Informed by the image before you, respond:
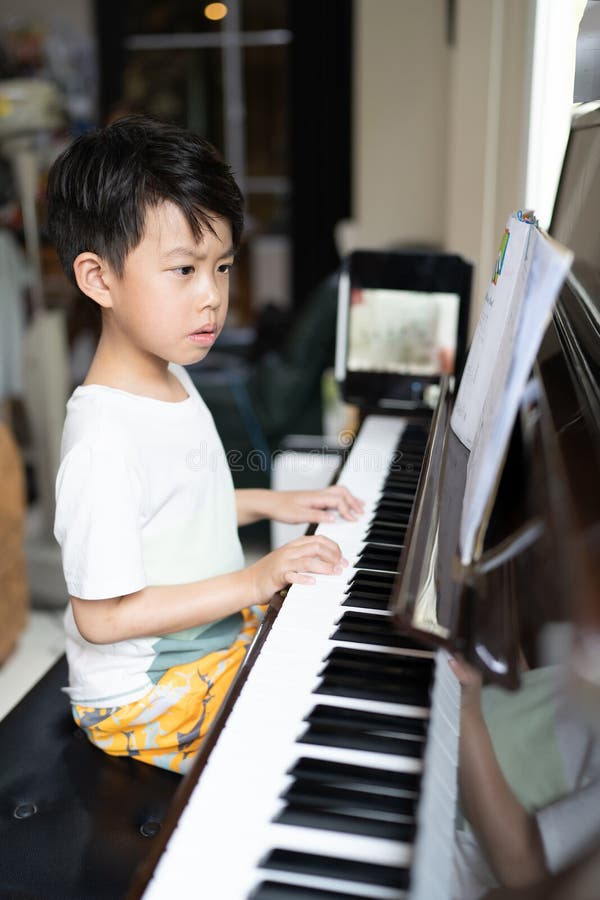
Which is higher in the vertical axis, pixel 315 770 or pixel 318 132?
pixel 318 132

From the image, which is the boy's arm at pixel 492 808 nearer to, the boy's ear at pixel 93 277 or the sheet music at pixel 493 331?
the sheet music at pixel 493 331

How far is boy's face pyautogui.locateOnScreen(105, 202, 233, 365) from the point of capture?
104 centimetres

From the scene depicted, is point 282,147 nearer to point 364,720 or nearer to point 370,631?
point 370,631

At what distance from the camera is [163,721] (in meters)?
1.10

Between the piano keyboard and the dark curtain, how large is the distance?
4683 mm

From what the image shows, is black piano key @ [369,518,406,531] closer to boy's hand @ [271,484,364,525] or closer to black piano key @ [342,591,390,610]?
boy's hand @ [271,484,364,525]

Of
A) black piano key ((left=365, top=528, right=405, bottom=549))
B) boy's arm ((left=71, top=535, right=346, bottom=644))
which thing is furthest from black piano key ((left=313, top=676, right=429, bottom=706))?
black piano key ((left=365, top=528, right=405, bottom=549))

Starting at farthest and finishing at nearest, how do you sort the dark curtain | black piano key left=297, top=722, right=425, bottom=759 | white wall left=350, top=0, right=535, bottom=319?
1. the dark curtain
2. white wall left=350, top=0, right=535, bottom=319
3. black piano key left=297, top=722, right=425, bottom=759

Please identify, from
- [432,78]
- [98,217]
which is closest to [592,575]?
[98,217]

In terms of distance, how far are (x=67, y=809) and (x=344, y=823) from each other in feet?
1.53

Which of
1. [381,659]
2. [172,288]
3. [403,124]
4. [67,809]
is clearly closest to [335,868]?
[381,659]

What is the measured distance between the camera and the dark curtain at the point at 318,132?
5.12m

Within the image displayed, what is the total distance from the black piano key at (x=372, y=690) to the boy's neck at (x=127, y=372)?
0.50 meters

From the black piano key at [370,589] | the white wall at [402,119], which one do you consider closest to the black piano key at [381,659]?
the black piano key at [370,589]
